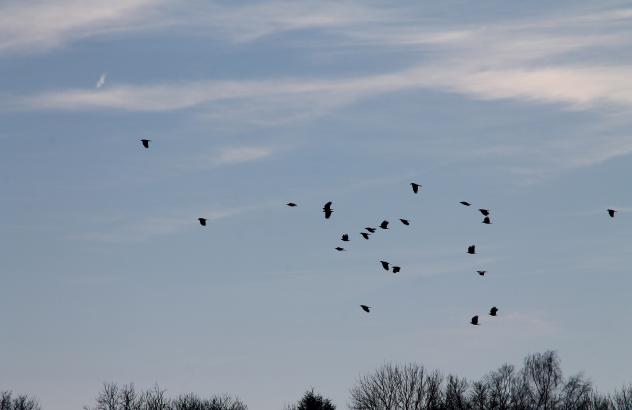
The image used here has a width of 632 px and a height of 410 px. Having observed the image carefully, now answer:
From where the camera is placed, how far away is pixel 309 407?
96.9 metres

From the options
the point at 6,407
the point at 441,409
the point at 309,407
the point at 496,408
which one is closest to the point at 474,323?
the point at 309,407

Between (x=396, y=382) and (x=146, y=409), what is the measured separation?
2831 cm

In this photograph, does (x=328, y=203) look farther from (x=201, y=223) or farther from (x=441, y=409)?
(x=441, y=409)

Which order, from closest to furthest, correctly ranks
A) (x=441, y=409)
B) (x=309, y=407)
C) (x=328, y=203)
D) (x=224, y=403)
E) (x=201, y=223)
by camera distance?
(x=328, y=203) < (x=201, y=223) < (x=309, y=407) < (x=441, y=409) < (x=224, y=403)

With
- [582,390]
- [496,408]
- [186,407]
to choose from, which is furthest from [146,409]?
[582,390]

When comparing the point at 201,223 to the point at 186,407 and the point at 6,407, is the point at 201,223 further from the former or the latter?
the point at 6,407

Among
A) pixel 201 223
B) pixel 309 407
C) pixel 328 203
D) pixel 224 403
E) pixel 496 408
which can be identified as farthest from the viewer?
pixel 224 403

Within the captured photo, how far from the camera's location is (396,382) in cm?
12100

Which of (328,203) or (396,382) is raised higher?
(396,382)

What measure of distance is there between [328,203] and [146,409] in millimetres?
87643

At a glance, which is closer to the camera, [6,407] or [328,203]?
[328,203]

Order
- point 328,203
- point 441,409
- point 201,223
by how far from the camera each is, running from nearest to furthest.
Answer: point 328,203
point 201,223
point 441,409

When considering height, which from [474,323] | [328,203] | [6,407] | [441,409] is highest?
[6,407]

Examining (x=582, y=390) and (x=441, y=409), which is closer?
(x=441, y=409)
